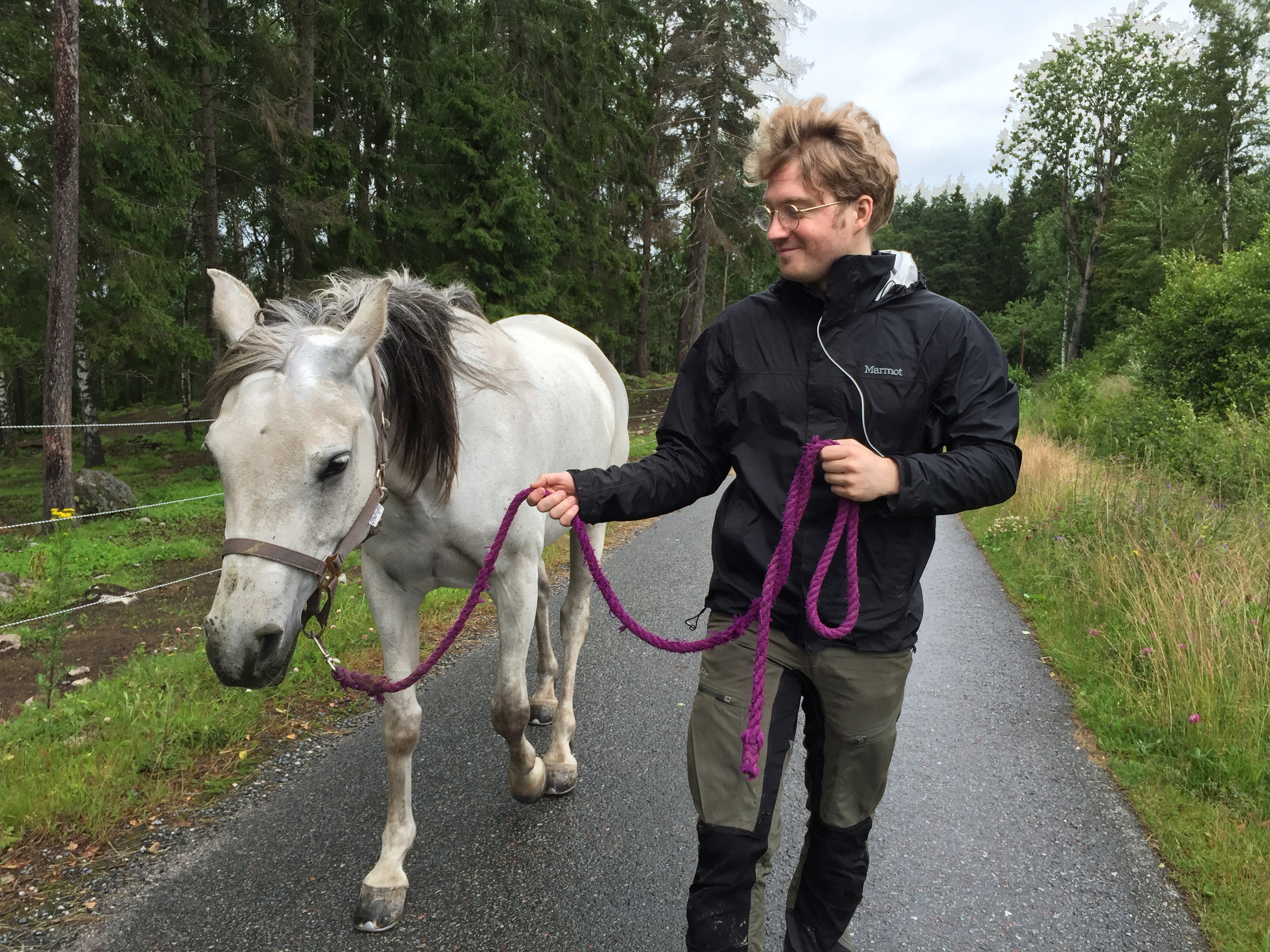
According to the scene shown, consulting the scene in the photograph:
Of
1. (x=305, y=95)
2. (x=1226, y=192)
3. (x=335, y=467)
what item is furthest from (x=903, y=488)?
(x=1226, y=192)

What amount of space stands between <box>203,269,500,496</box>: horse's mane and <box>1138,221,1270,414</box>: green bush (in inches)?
448

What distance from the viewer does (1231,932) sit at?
7.16 feet

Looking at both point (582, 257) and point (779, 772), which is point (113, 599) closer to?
point (779, 772)

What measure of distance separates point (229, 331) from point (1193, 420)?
10.9m

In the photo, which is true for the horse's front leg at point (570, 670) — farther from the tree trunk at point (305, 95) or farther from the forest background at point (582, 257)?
the tree trunk at point (305, 95)

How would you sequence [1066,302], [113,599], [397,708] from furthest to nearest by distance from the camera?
1. [1066,302]
2. [113,599]
3. [397,708]

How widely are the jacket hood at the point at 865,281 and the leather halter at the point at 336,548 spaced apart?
1284mm

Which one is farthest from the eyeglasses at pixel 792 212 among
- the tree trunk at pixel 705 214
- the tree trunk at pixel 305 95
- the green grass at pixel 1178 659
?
the tree trunk at pixel 705 214

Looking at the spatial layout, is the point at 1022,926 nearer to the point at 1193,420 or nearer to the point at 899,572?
the point at 899,572

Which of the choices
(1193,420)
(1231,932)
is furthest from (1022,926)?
(1193,420)

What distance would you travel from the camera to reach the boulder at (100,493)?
32.7 ft

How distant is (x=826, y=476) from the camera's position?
1.63m

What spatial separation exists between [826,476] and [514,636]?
5.01 ft

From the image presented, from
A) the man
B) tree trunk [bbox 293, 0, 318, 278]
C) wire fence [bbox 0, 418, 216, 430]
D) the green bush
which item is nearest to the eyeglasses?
the man
